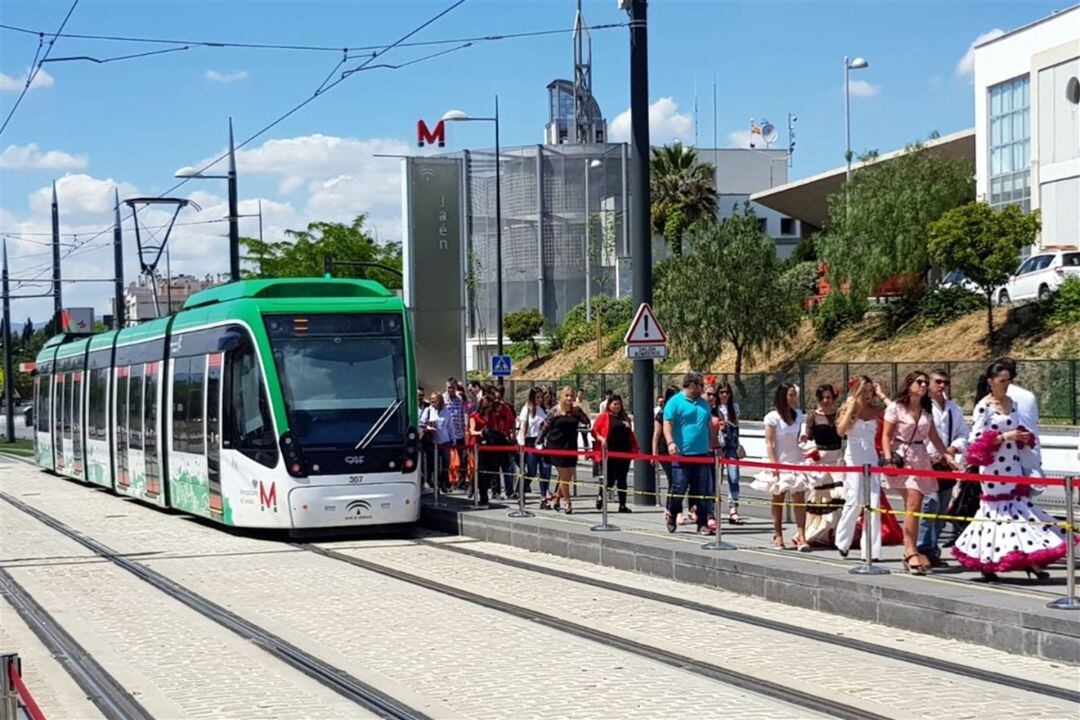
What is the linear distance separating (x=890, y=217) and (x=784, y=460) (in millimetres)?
40687

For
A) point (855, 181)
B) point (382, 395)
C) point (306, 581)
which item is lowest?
point (306, 581)

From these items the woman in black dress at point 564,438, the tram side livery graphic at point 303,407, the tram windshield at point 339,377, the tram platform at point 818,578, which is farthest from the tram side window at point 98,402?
the woman in black dress at point 564,438

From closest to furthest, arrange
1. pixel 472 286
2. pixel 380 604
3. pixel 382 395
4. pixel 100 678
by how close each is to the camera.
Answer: pixel 100 678 → pixel 380 604 → pixel 382 395 → pixel 472 286

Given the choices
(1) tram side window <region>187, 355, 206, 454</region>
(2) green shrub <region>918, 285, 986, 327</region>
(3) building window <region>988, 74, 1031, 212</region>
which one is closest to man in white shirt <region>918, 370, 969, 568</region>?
(1) tram side window <region>187, 355, 206, 454</region>

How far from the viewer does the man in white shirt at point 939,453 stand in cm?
1271

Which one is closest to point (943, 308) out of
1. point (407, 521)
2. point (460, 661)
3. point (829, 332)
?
point (829, 332)

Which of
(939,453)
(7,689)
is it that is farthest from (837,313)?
(7,689)

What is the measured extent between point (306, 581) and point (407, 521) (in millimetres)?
4583

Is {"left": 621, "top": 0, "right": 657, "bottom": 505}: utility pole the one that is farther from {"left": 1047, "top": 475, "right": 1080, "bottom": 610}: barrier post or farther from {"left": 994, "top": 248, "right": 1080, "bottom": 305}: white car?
{"left": 994, "top": 248, "right": 1080, "bottom": 305}: white car

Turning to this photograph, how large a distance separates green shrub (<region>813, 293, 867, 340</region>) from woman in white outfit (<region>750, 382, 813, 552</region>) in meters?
42.2

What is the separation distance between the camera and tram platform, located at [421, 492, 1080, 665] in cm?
1025

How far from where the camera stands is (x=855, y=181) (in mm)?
57500

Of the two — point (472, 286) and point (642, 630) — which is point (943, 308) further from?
point (642, 630)

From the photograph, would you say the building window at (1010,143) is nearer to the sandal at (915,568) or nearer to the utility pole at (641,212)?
the utility pole at (641,212)
